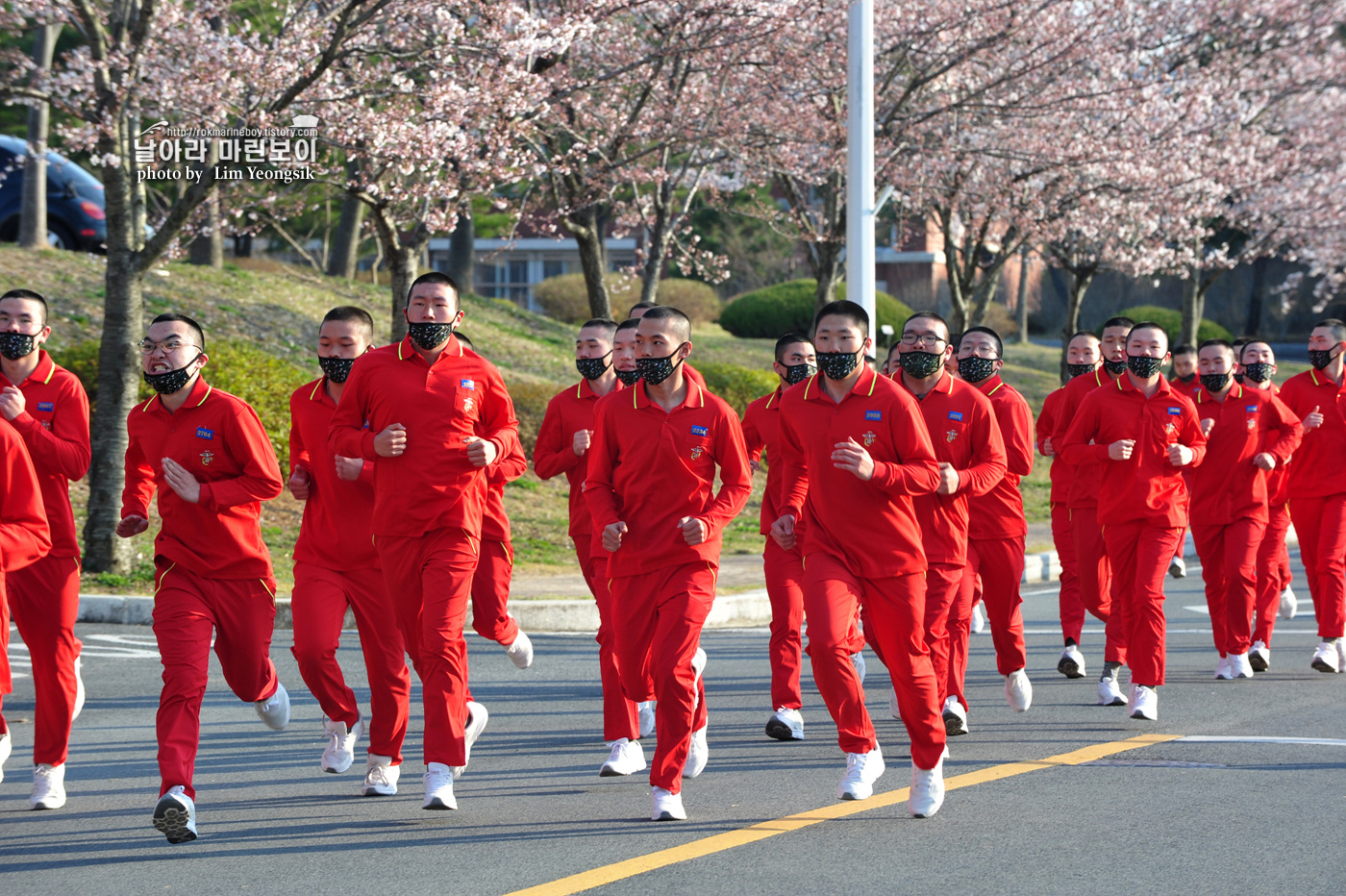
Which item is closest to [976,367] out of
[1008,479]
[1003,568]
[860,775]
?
[1008,479]

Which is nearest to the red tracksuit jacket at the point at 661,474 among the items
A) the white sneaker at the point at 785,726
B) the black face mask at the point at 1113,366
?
the white sneaker at the point at 785,726

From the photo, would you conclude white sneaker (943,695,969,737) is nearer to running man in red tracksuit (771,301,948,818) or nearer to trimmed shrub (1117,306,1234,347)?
running man in red tracksuit (771,301,948,818)

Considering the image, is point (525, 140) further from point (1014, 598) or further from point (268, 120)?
point (1014, 598)

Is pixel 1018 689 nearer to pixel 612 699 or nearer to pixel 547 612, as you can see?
pixel 612 699

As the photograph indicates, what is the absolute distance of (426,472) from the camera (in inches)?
253

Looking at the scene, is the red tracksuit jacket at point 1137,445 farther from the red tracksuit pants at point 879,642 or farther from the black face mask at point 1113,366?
the red tracksuit pants at point 879,642

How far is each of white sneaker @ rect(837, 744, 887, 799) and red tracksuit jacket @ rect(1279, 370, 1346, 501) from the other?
5011 millimetres

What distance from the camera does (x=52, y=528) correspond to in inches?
266

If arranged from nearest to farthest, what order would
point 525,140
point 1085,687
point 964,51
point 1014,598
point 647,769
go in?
point 647,769 → point 1014,598 → point 1085,687 → point 525,140 → point 964,51

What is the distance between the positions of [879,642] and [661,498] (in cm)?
108

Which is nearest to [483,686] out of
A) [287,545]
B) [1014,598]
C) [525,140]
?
[1014,598]

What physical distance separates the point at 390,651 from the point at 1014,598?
345 centimetres

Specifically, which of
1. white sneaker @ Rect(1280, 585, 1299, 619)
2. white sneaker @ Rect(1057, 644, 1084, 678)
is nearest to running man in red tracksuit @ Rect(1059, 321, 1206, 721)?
white sneaker @ Rect(1057, 644, 1084, 678)

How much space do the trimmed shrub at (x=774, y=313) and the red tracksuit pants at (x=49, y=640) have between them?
27.3m
